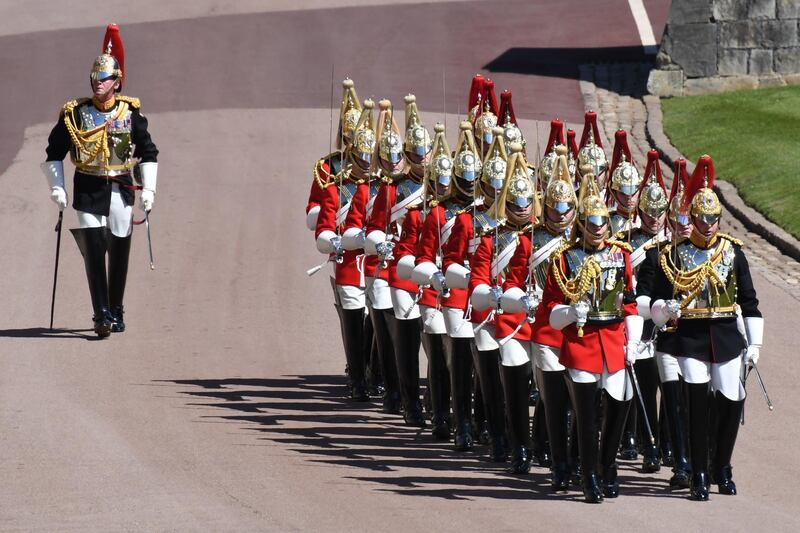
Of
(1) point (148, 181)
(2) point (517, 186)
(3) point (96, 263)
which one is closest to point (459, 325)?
(2) point (517, 186)

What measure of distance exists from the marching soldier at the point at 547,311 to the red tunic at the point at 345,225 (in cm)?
285

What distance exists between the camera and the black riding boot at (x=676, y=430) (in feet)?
41.7

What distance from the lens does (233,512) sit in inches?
464

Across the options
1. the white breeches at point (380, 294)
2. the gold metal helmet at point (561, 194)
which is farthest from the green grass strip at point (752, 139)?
the gold metal helmet at point (561, 194)

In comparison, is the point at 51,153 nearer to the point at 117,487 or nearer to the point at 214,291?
the point at 214,291

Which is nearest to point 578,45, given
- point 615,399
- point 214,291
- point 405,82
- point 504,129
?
point 405,82

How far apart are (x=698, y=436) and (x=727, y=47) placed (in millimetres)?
15168

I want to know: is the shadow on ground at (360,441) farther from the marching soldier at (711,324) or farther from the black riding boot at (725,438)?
the marching soldier at (711,324)

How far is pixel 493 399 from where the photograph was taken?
13.3 metres

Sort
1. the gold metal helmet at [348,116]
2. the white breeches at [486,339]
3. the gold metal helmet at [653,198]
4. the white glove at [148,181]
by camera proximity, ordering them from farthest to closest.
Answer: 1. the white glove at [148,181]
2. the gold metal helmet at [348,116]
3. the gold metal helmet at [653,198]
4. the white breeches at [486,339]

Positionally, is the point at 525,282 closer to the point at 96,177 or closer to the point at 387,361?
the point at 387,361

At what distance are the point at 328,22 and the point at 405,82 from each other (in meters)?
4.19

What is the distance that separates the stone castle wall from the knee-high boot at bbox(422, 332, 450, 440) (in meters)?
13.4

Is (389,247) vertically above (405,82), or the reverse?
(405,82)
